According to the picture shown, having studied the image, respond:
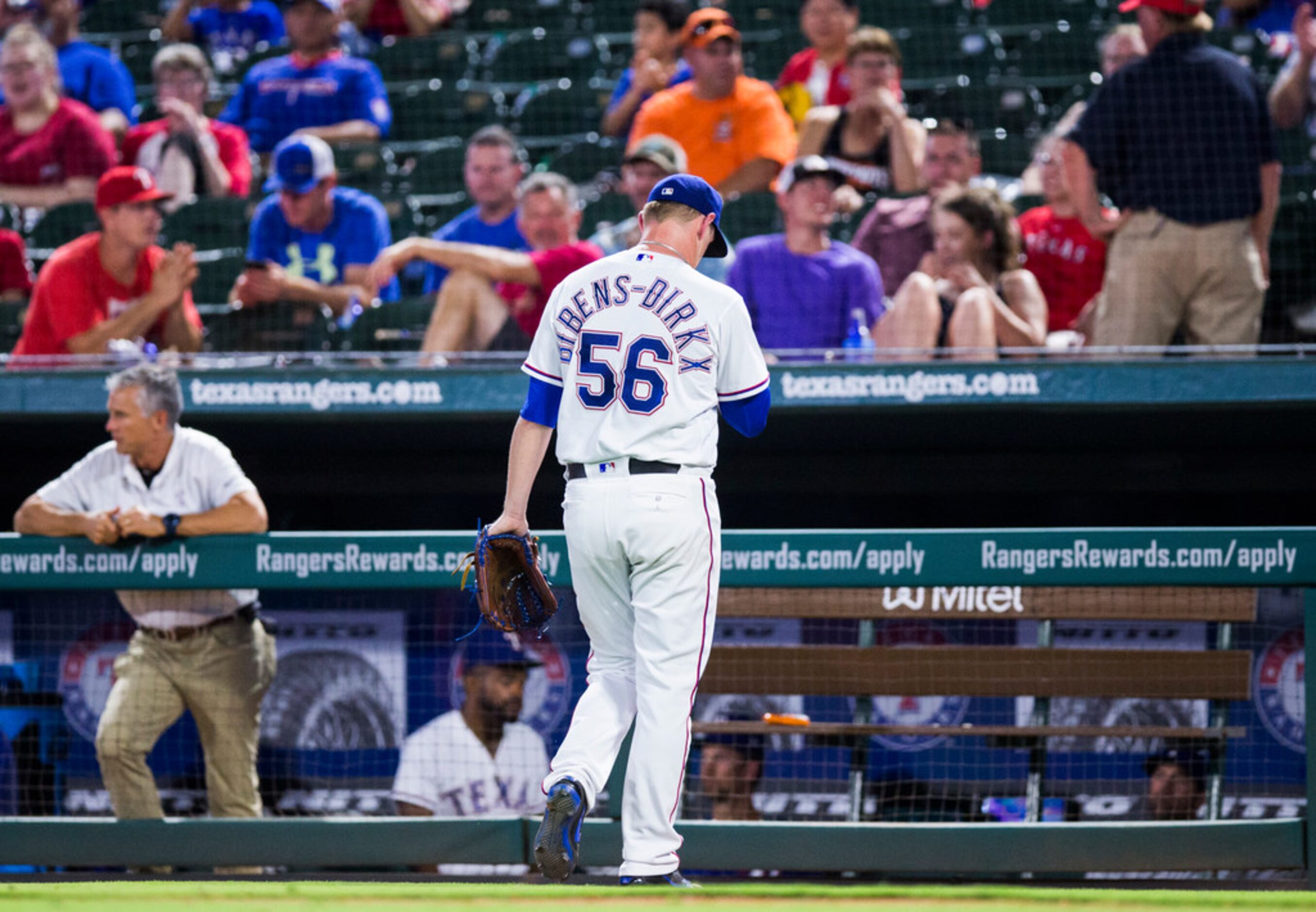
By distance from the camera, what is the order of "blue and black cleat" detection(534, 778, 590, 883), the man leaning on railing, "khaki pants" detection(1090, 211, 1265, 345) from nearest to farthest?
"blue and black cleat" detection(534, 778, 590, 883), the man leaning on railing, "khaki pants" detection(1090, 211, 1265, 345)

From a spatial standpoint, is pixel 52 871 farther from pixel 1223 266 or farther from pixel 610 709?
pixel 1223 266

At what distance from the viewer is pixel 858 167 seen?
6680 mm

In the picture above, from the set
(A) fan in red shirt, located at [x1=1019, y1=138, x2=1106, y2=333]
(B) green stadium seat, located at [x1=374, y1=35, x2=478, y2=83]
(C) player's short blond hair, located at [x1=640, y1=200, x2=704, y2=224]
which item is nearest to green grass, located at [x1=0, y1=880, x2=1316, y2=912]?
(C) player's short blond hair, located at [x1=640, y1=200, x2=704, y2=224]

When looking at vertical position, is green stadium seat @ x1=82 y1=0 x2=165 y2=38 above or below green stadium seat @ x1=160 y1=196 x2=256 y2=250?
above

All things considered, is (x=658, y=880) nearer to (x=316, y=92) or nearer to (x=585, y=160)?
(x=585, y=160)

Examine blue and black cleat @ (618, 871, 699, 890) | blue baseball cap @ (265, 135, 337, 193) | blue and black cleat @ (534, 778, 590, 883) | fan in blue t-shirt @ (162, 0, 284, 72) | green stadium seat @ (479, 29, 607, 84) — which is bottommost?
blue and black cleat @ (618, 871, 699, 890)

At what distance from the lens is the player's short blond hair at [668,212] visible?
11.4 feet

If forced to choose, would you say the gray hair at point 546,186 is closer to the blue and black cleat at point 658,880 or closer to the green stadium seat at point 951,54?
the green stadium seat at point 951,54

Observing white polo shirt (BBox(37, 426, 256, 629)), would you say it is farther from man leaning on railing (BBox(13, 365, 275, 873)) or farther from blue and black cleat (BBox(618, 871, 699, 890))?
blue and black cleat (BBox(618, 871, 699, 890))

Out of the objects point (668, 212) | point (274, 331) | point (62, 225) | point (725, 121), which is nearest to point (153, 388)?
point (274, 331)

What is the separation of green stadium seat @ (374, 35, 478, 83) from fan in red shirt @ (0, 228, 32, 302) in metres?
3.12

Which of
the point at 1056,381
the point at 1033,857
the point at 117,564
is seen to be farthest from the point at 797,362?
the point at 117,564

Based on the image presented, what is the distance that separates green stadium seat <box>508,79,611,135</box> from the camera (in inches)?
325

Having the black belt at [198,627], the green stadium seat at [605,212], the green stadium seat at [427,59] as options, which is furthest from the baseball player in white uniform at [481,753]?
the green stadium seat at [427,59]
